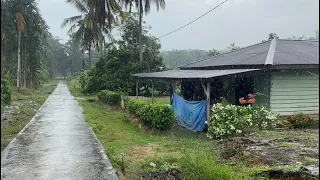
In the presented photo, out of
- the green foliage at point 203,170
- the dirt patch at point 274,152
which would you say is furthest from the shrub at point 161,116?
the green foliage at point 203,170

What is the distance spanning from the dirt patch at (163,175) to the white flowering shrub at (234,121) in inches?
152

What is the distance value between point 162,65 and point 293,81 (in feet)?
94.2

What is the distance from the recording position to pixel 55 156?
773 cm

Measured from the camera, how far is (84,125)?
12.9 metres

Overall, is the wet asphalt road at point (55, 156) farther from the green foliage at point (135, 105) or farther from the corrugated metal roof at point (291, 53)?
the corrugated metal roof at point (291, 53)

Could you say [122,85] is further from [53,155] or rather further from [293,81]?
[293,81]

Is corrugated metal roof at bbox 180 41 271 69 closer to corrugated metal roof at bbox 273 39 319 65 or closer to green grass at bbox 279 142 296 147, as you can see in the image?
corrugated metal roof at bbox 273 39 319 65

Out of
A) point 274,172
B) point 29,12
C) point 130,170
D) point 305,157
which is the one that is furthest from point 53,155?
point 29,12

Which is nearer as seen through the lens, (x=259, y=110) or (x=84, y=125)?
(x=259, y=110)

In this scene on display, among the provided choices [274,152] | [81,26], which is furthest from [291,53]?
[81,26]

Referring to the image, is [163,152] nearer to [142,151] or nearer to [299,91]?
[142,151]

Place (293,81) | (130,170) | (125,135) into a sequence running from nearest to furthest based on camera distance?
(293,81)
(130,170)
(125,135)

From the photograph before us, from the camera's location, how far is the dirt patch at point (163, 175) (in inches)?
232

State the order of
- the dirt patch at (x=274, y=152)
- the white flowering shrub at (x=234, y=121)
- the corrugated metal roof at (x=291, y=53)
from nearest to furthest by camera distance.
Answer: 1. the corrugated metal roof at (x=291, y=53)
2. the dirt patch at (x=274, y=152)
3. the white flowering shrub at (x=234, y=121)
